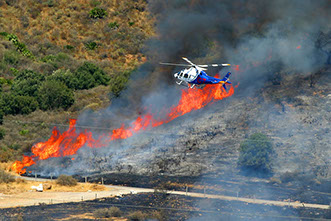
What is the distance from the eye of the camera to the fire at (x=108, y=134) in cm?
7056

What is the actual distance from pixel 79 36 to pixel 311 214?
66.3m

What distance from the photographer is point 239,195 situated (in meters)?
60.4

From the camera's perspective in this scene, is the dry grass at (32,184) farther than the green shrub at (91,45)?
No

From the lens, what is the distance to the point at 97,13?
115062 millimetres

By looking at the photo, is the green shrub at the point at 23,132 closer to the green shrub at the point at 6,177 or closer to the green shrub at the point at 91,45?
the green shrub at the point at 6,177

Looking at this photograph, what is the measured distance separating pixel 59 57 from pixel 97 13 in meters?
17.5

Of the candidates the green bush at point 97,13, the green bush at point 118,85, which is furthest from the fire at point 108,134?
the green bush at point 97,13

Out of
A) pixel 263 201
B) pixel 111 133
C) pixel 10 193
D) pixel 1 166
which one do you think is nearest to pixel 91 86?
pixel 111 133

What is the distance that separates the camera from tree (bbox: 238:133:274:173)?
209 feet

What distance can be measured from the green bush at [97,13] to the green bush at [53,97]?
33135 mm

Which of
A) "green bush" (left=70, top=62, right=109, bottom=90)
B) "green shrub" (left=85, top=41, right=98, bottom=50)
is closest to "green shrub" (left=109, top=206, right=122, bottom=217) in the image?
"green bush" (left=70, top=62, right=109, bottom=90)

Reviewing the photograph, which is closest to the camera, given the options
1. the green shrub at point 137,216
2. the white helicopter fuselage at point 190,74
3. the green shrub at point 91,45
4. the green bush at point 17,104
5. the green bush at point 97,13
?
the green shrub at point 137,216

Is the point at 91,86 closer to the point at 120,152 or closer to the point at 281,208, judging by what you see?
the point at 120,152

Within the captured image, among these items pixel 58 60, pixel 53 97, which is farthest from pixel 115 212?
pixel 58 60
